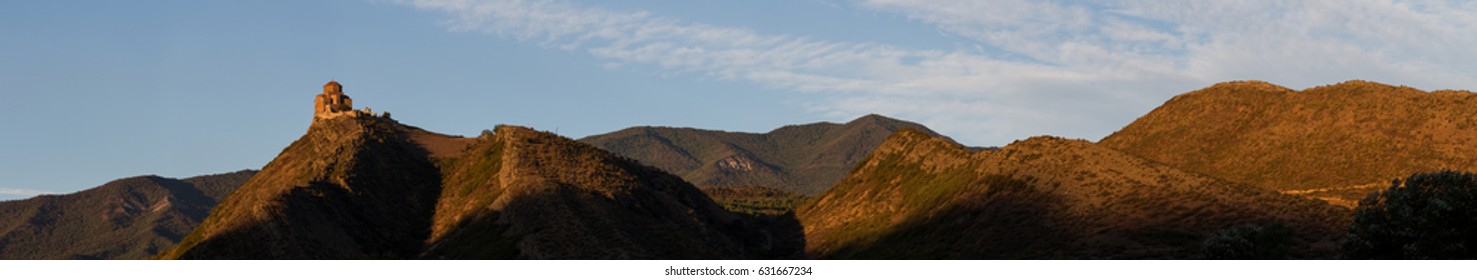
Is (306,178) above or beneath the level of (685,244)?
above

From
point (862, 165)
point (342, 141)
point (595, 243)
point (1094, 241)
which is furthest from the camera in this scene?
point (862, 165)

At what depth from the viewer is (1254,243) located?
61219 mm

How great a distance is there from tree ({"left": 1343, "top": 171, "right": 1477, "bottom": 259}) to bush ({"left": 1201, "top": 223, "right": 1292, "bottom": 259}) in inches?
132

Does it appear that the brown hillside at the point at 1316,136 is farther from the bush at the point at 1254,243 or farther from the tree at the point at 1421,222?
the bush at the point at 1254,243

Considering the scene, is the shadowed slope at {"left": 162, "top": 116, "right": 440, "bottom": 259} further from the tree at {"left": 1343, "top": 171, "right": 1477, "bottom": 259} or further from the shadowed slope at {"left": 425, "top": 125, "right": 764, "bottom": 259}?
the tree at {"left": 1343, "top": 171, "right": 1477, "bottom": 259}

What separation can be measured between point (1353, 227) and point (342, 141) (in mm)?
81994

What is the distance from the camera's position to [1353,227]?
2453 inches

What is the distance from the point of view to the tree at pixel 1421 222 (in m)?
57.6

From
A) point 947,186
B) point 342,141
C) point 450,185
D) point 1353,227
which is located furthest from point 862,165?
point 1353,227

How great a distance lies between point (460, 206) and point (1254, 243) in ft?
193

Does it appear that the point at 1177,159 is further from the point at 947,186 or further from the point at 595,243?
the point at 595,243

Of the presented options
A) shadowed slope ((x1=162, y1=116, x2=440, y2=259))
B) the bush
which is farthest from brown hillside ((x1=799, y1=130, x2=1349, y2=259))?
shadowed slope ((x1=162, y1=116, x2=440, y2=259))

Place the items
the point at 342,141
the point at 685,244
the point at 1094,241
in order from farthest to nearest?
the point at 342,141, the point at 685,244, the point at 1094,241

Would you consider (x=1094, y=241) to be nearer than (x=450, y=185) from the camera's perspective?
Yes
